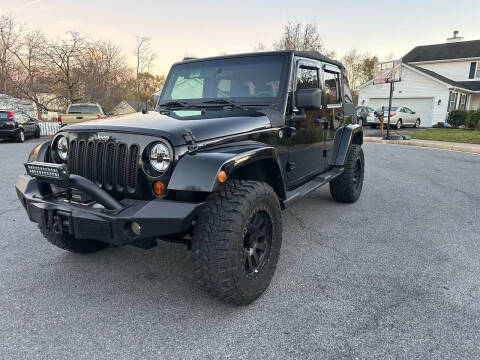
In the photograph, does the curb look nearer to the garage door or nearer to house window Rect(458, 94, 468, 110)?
the garage door

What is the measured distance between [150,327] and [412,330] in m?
1.67

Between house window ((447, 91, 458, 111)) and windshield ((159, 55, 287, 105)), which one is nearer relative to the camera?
windshield ((159, 55, 287, 105))

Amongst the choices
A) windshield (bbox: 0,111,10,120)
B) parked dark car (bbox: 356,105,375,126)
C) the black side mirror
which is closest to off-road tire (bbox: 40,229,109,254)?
the black side mirror

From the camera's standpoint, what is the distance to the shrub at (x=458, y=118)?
22.6 meters

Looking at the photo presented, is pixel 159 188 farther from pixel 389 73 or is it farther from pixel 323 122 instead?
pixel 389 73

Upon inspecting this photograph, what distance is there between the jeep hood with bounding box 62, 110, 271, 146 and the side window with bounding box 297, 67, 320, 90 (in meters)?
0.76

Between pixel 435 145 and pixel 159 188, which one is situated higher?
pixel 159 188

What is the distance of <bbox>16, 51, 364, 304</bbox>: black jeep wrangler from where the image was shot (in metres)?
2.08

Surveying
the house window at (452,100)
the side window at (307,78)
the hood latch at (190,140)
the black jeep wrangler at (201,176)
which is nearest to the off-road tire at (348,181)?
the side window at (307,78)

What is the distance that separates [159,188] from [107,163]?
450 millimetres

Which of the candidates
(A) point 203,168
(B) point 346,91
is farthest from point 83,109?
(A) point 203,168

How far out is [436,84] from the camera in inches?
953

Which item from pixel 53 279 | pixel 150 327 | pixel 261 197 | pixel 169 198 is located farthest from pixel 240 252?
pixel 53 279

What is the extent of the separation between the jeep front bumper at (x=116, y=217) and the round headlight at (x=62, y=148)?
0.45 meters
